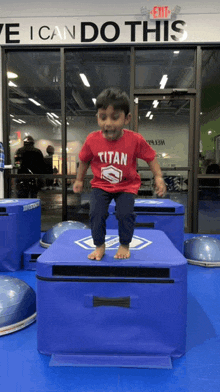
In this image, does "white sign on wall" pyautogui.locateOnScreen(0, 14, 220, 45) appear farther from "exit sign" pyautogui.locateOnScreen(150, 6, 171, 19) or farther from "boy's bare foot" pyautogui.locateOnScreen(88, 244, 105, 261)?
"boy's bare foot" pyautogui.locateOnScreen(88, 244, 105, 261)

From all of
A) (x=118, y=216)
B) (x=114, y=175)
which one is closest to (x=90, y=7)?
(x=114, y=175)

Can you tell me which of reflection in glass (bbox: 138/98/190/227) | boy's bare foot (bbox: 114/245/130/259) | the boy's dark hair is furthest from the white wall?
boy's bare foot (bbox: 114/245/130/259)

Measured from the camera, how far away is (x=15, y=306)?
151cm

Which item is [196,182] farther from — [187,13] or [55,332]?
[55,332]

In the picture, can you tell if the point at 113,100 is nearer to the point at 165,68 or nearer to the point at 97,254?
the point at 97,254

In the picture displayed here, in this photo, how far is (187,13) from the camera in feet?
12.7

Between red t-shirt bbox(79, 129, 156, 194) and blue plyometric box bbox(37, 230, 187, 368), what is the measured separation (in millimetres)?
380

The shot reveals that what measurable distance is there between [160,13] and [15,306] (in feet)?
13.0

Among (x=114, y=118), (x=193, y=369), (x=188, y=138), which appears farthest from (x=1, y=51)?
(x=193, y=369)

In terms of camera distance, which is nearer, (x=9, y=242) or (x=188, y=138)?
(x=9, y=242)

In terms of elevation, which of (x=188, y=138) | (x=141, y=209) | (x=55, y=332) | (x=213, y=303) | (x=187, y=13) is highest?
(x=187, y=13)

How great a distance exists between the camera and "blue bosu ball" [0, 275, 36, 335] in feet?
4.85

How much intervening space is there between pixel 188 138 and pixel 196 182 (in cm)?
65

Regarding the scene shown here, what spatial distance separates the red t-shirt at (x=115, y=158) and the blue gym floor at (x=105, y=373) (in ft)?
2.59
